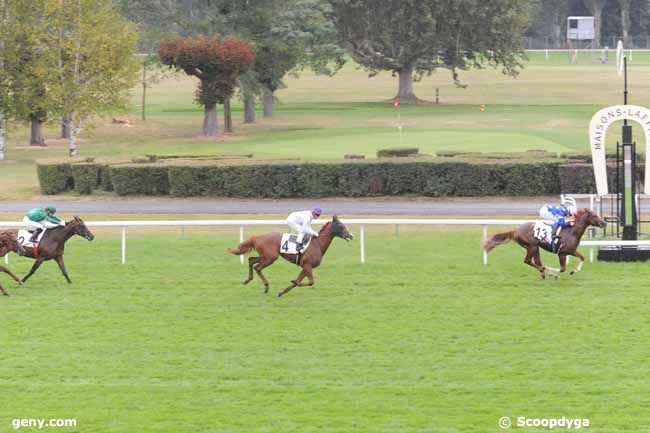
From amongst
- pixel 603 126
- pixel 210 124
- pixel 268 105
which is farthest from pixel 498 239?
pixel 268 105

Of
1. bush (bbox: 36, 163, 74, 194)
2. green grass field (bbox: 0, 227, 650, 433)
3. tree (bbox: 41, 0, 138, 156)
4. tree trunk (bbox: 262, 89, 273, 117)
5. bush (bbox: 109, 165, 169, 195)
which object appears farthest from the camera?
tree trunk (bbox: 262, 89, 273, 117)

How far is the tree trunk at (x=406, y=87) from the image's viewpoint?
64.7m

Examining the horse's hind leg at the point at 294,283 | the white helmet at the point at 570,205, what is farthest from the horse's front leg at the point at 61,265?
the white helmet at the point at 570,205

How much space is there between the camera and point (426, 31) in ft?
202

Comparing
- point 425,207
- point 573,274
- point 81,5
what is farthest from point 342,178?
point 81,5

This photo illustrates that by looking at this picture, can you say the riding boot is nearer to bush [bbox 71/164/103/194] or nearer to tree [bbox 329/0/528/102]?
bush [bbox 71/164/103/194]

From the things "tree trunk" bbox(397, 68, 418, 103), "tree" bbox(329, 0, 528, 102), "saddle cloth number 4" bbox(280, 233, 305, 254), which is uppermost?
"tree" bbox(329, 0, 528, 102)

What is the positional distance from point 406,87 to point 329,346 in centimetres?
5208

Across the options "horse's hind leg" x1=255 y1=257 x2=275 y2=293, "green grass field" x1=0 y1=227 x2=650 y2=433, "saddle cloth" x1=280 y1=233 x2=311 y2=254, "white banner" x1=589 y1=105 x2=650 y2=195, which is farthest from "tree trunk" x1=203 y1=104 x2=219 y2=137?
"saddle cloth" x1=280 y1=233 x2=311 y2=254

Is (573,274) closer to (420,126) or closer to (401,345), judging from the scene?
(401,345)

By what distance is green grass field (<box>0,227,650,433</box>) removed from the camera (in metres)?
11.6

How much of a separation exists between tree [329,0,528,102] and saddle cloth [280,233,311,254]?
4510cm

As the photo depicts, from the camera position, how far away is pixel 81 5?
39906 mm

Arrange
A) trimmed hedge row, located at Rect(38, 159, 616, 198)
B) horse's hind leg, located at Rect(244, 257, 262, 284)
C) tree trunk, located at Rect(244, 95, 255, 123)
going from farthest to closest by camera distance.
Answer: tree trunk, located at Rect(244, 95, 255, 123)
trimmed hedge row, located at Rect(38, 159, 616, 198)
horse's hind leg, located at Rect(244, 257, 262, 284)
